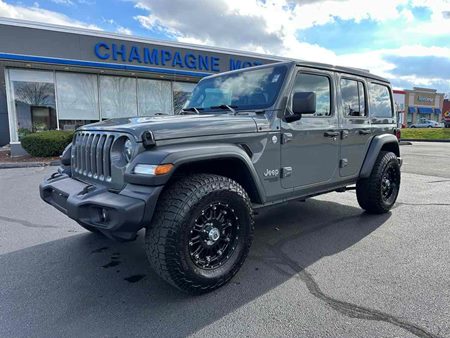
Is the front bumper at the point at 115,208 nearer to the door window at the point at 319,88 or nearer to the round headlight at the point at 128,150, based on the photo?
the round headlight at the point at 128,150

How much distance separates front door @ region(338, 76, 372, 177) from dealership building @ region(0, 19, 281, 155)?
442 inches

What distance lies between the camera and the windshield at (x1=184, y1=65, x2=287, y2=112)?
356 cm

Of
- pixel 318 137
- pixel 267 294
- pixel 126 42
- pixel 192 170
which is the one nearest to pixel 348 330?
pixel 267 294

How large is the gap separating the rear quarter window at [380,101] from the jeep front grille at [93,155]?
3640mm

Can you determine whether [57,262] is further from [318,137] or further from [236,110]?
[318,137]

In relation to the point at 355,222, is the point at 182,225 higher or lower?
higher

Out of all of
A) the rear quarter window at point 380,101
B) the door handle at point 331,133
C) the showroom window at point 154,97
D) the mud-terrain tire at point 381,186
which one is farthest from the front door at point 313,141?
the showroom window at point 154,97

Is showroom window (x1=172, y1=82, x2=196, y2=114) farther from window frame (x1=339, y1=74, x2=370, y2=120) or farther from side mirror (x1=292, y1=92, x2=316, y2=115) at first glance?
side mirror (x1=292, y1=92, x2=316, y2=115)

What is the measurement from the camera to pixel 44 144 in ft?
39.8

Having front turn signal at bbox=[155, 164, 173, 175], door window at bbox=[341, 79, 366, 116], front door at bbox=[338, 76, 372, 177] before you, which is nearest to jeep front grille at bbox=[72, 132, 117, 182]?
front turn signal at bbox=[155, 164, 173, 175]

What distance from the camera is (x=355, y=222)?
185 inches

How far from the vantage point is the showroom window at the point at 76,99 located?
50.9 feet

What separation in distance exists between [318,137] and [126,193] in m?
2.27

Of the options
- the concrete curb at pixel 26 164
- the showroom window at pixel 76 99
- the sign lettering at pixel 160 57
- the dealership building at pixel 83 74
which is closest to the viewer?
the concrete curb at pixel 26 164
